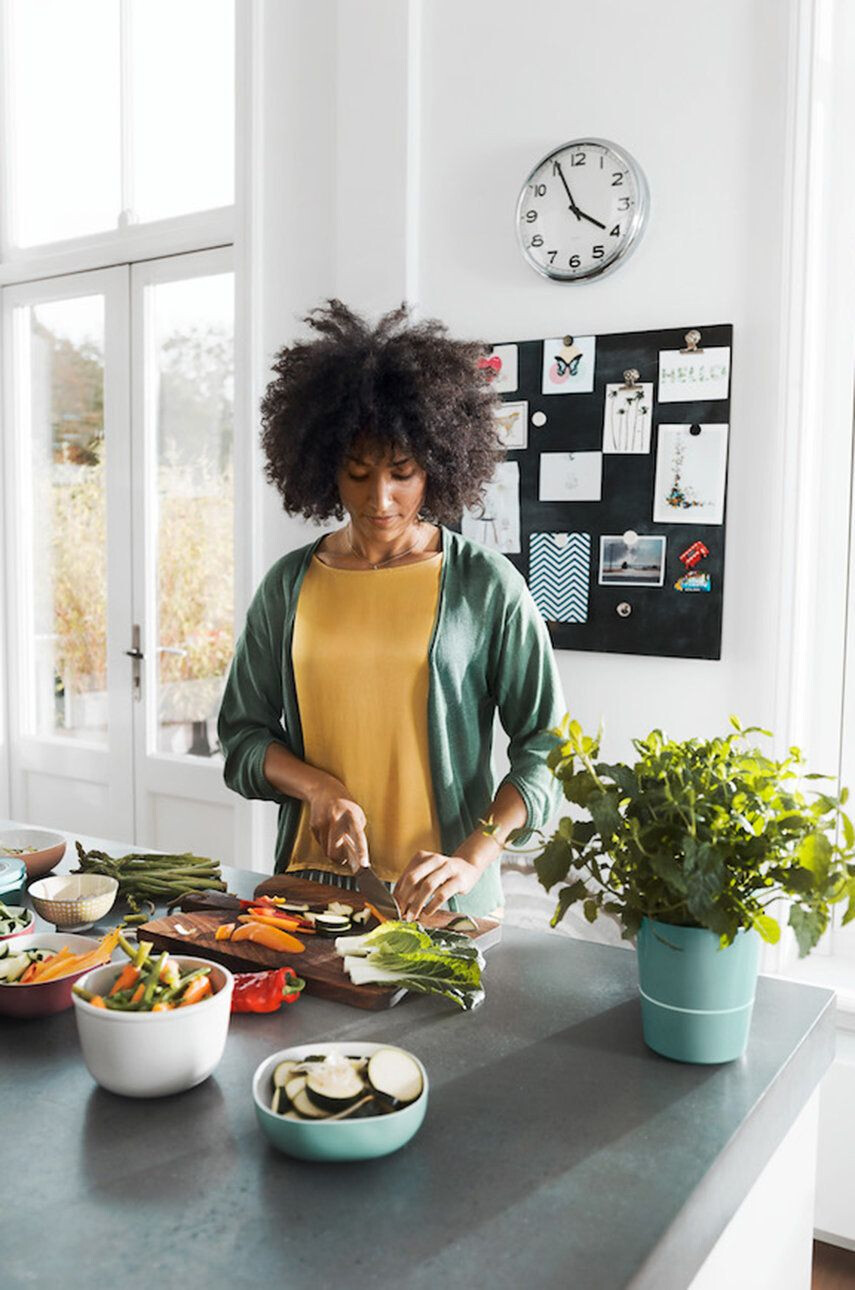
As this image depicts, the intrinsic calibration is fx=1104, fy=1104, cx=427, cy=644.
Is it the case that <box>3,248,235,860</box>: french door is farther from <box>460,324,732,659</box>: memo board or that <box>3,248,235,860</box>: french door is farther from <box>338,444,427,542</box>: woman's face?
<box>338,444,427,542</box>: woman's face

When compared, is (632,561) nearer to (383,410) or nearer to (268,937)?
(383,410)

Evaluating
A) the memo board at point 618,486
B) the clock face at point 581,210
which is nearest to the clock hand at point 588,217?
the clock face at point 581,210

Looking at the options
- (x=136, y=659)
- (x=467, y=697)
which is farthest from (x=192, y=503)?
(x=467, y=697)

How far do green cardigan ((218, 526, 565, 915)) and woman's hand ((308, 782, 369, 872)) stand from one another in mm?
159

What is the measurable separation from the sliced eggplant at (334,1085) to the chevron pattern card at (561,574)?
186 cm

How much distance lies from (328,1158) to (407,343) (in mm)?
1287

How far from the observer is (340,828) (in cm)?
154

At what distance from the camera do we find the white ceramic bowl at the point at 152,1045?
38.3 inches

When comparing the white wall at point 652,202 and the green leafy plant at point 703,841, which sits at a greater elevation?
the white wall at point 652,202

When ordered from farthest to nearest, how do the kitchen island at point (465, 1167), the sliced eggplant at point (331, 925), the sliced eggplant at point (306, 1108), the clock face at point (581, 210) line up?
the clock face at point (581, 210) < the sliced eggplant at point (331, 925) < the sliced eggplant at point (306, 1108) < the kitchen island at point (465, 1167)

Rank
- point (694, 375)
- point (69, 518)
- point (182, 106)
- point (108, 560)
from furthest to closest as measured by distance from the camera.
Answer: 1. point (69, 518)
2. point (108, 560)
3. point (182, 106)
4. point (694, 375)

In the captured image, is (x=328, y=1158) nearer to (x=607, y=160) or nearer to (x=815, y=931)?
(x=815, y=931)

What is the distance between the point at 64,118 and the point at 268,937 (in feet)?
11.7

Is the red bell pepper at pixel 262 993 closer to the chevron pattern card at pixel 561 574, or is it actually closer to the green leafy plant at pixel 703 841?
the green leafy plant at pixel 703 841
